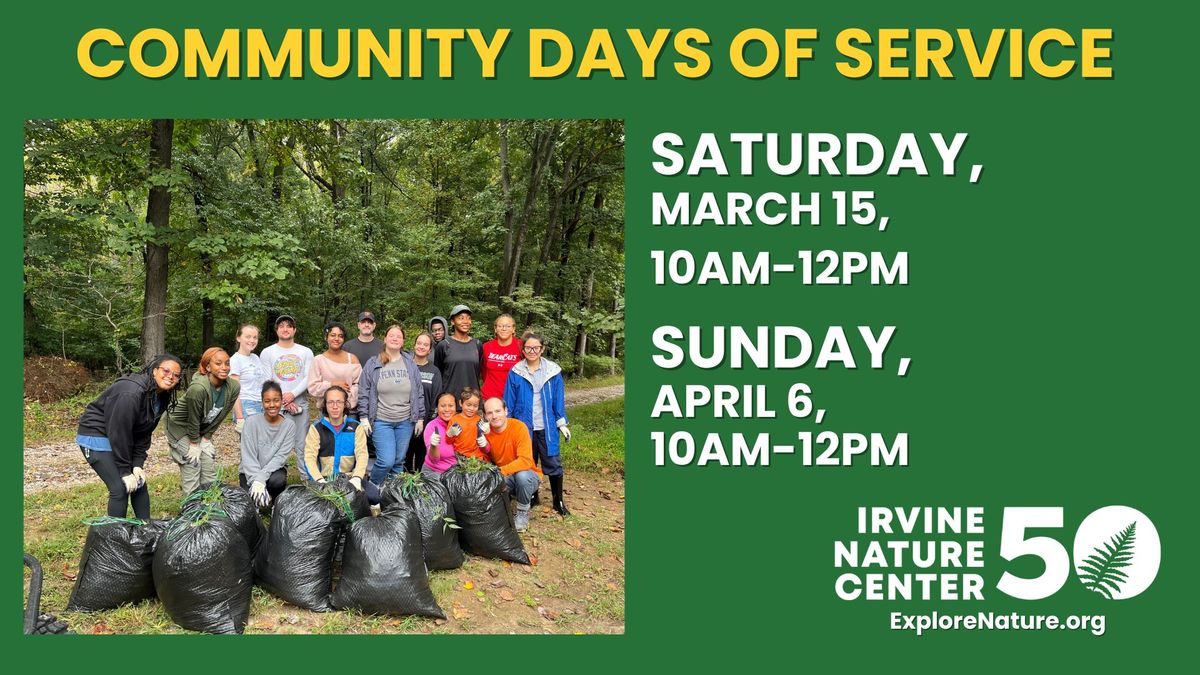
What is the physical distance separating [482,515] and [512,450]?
723mm

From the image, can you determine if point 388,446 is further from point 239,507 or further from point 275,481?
point 239,507

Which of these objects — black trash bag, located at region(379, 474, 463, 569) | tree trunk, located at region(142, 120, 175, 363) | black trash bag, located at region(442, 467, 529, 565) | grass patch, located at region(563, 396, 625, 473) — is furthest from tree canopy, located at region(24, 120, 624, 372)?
black trash bag, located at region(379, 474, 463, 569)

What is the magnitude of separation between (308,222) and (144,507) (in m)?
8.06

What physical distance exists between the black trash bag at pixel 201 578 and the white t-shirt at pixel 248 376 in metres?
Result: 1.65

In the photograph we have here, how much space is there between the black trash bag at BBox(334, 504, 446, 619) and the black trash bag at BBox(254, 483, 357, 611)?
110mm

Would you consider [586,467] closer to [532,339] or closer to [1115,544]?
[532,339]

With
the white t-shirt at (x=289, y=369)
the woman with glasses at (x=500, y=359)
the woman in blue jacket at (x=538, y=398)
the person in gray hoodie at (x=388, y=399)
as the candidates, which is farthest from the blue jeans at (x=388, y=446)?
the woman in blue jacket at (x=538, y=398)

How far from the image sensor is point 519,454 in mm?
4867

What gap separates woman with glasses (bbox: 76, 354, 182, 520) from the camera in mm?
3660

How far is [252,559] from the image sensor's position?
3682 mm

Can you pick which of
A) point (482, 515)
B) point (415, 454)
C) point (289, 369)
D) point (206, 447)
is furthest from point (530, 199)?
point (482, 515)

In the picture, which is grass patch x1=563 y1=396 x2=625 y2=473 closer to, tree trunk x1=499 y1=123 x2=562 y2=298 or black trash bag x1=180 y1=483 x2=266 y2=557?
tree trunk x1=499 y1=123 x2=562 y2=298

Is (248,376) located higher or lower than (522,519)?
higher

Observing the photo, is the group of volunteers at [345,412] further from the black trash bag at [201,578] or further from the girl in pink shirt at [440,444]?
the black trash bag at [201,578]
